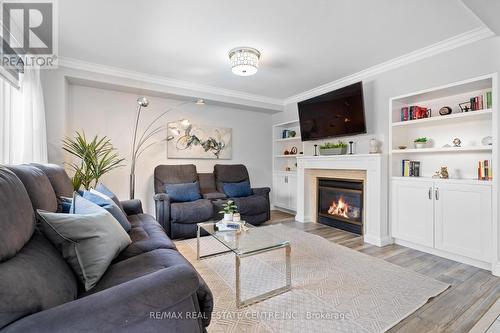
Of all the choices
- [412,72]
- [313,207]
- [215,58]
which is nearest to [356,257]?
[313,207]

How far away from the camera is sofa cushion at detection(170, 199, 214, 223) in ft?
10.5

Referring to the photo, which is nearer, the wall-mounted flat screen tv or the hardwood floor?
the hardwood floor

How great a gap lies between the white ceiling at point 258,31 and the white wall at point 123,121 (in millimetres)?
655

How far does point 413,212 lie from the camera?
2.84 m

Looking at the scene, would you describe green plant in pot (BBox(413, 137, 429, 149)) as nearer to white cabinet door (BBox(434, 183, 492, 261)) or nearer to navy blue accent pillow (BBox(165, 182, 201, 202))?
white cabinet door (BBox(434, 183, 492, 261))

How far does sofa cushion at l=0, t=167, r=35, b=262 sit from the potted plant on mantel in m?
3.59

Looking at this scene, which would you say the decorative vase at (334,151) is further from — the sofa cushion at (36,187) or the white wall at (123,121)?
the sofa cushion at (36,187)

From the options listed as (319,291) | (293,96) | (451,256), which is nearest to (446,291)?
(451,256)

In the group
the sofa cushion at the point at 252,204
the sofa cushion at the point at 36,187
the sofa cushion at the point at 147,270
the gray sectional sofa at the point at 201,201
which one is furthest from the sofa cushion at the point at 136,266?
the sofa cushion at the point at 252,204

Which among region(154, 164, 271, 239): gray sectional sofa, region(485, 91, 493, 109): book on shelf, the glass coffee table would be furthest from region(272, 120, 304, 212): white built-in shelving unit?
region(485, 91, 493, 109): book on shelf

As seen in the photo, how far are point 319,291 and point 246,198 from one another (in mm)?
2078

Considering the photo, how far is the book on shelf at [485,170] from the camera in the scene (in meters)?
2.36

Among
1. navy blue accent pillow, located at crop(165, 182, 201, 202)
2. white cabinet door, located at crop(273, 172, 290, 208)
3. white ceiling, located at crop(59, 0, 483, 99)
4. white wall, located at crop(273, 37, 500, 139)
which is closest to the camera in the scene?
white ceiling, located at crop(59, 0, 483, 99)

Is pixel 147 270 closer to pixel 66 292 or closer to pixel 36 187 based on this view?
pixel 66 292
